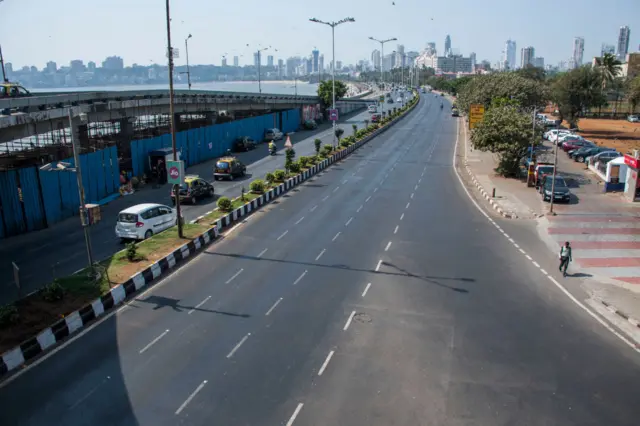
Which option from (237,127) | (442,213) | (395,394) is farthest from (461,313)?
(237,127)

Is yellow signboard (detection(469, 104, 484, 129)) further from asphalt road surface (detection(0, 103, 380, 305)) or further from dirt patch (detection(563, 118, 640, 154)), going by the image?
asphalt road surface (detection(0, 103, 380, 305))

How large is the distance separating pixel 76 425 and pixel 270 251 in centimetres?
1302

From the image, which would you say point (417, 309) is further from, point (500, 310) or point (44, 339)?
point (44, 339)

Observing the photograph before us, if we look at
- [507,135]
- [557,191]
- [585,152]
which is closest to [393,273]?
[557,191]

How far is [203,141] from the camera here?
50.7m

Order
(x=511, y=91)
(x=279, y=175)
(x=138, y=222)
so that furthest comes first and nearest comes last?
(x=511, y=91), (x=279, y=175), (x=138, y=222)

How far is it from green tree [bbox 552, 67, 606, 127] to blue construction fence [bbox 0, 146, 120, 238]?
65.8 metres

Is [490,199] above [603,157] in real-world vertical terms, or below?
below

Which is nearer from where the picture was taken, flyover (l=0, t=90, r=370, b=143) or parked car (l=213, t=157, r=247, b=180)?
flyover (l=0, t=90, r=370, b=143)

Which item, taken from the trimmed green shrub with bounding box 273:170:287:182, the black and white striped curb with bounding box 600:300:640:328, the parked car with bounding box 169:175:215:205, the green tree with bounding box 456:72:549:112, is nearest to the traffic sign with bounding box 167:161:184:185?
the parked car with bounding box 169:175:215:205

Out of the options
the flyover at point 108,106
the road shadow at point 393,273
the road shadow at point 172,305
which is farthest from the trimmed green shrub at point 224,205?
the road shadow at point 172,305

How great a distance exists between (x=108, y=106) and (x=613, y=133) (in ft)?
224

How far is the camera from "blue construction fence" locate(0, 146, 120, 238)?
26.3m

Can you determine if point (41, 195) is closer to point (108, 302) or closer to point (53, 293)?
point (53, 293)
